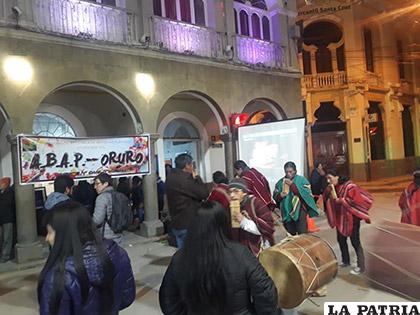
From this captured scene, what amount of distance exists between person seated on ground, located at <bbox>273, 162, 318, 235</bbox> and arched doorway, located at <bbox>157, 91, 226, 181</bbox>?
23.3 feet

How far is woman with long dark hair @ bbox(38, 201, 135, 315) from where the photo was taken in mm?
2500

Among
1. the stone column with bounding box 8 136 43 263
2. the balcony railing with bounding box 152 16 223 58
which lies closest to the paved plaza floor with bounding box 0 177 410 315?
the stone column with bounding box 8 136 43 263

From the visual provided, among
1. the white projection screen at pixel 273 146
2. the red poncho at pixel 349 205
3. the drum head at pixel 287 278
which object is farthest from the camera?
the white projection screen at pixel 273 146

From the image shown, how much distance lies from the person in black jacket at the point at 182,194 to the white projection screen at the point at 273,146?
197 inches

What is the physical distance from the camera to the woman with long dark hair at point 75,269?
2.50 meters

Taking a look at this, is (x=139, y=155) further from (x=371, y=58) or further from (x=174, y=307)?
(x=371, y=58)

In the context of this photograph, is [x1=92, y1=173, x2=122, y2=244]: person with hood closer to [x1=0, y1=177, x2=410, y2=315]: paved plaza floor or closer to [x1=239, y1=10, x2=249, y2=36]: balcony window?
[x1=0, y1=177, x2=410, y2=315]: paved plaza floor

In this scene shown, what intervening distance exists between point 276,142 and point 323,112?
15.9m

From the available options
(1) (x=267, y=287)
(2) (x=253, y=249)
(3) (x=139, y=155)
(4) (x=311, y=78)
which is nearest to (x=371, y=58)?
(4) (x=311, y=78)

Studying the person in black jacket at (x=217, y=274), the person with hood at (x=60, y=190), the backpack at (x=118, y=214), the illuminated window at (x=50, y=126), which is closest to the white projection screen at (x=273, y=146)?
the illuminated window at (x=50, y=126)

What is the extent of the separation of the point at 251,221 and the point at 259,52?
1030 cm

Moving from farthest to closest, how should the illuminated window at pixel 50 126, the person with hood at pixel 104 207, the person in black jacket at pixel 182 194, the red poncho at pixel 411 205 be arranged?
the illuminated window at pixel 50 126 → the red poncho at pixel 411 205 → the person in black jacket at pixel 182 194 → the person with hood at pixel 104 207

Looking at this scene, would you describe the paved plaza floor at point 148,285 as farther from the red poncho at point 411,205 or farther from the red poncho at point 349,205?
the red poncho at point 411,205

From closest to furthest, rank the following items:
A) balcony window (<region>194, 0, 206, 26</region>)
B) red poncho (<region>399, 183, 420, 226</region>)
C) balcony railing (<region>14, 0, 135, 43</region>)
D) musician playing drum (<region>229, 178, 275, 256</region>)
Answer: musician playing drum (<region>229, 178, 275, 256</region>) < red poncho (<region>399, 183, 420, 226</region>) < balcony railing (<region>14, 0, 135, 43</region>) < balcony window (<region>194, 0, 206, 26</region>)
